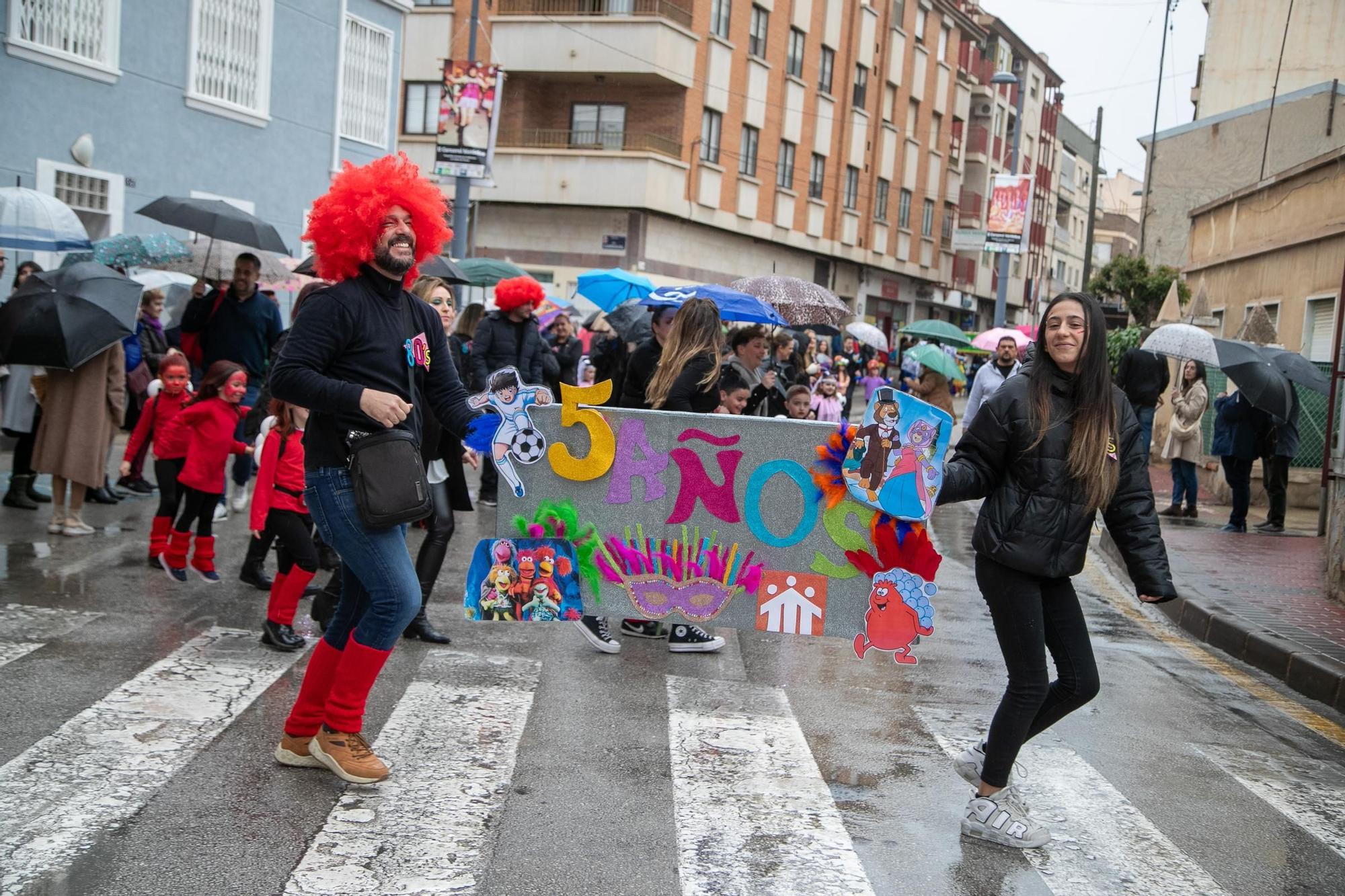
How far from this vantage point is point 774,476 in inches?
229

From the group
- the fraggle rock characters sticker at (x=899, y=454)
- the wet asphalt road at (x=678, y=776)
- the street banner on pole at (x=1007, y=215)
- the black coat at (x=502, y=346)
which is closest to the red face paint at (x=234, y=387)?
the wet asphalt road at (x=678, y=776)

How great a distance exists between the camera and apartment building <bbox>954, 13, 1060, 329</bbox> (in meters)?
59.0

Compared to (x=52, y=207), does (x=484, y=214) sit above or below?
above

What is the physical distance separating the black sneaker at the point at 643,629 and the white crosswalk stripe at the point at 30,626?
282 cm

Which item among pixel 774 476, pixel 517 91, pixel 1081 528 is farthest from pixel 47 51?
pixel 517 91

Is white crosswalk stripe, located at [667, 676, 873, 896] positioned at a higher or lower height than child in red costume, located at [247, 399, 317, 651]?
lower

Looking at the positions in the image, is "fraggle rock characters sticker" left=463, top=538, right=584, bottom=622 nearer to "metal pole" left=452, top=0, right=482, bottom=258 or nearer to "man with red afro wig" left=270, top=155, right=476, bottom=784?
"man with red afro wig" left=270, top=155, right=476, bottom=784

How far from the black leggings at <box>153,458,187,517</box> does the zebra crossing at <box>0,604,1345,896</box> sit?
1.88m

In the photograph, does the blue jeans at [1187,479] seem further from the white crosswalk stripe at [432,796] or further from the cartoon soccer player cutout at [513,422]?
the cartoon soccer player cutout at [513,422]

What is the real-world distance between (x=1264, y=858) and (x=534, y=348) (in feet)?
24.8

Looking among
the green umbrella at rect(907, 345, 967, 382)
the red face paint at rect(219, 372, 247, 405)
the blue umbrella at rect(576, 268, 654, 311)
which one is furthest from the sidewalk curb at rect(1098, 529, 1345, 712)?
the blue umbrella at rect(576, 268, 654, 311)

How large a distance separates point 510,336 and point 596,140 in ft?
79.2

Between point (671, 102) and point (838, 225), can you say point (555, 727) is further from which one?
point (838, 225)

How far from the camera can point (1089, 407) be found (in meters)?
4.59
